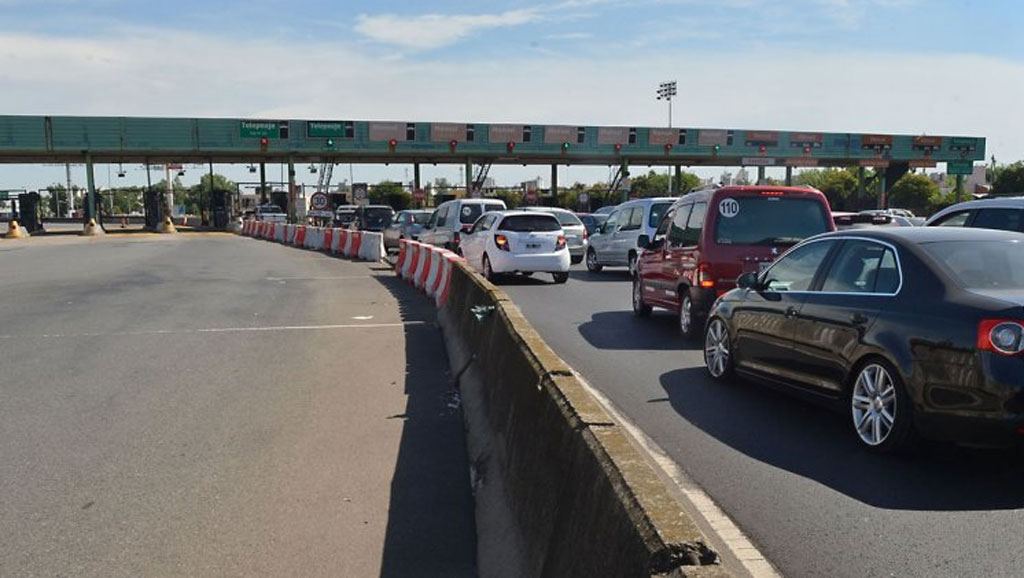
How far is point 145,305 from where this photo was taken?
1473 cm

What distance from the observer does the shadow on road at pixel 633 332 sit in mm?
10844

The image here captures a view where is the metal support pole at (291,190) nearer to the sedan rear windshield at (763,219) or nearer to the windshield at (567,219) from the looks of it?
the windshield at (567,219)

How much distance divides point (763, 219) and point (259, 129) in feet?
147

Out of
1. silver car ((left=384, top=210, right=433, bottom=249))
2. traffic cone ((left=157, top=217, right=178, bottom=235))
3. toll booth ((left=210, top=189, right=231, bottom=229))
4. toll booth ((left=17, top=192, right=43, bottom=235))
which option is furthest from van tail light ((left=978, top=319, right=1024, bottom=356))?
toll booth ((left=210, top=189, right=231, bottom=229))

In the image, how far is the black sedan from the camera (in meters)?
5.27

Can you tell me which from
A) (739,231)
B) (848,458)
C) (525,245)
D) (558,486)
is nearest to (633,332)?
(739,231)

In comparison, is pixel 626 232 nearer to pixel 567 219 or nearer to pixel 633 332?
→ pixel 567 219

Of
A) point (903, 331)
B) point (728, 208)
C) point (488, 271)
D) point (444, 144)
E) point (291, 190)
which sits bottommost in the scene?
point (488, 271)

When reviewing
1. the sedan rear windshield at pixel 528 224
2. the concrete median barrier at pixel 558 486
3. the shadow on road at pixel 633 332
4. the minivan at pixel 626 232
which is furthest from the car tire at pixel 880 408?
the sedan rear windshield at pixel 528 224

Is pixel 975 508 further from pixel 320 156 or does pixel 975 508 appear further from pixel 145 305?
pixel 320 156

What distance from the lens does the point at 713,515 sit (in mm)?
4996

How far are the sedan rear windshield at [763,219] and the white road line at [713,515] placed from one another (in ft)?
15.3

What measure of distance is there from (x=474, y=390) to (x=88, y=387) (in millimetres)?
3781

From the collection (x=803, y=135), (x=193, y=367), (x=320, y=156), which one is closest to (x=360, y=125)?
(x=320, y=156)
